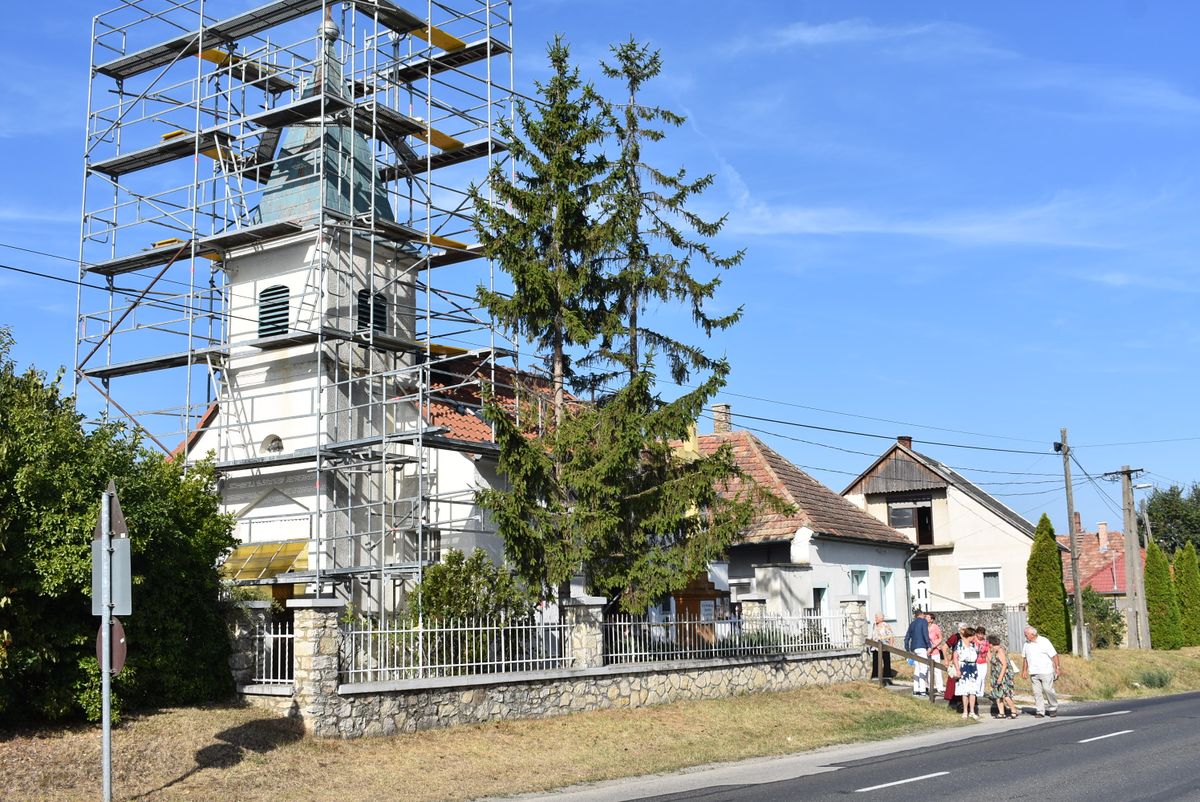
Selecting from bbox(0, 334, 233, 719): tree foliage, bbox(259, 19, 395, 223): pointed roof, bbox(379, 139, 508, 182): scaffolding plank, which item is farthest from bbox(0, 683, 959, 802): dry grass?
bbox(379, 139, 508, 182): scaffolding plank

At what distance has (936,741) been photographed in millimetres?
18500

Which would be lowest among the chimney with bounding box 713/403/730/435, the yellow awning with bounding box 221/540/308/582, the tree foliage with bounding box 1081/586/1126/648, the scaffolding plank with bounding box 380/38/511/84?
the tree foliage with bounding box 1081/586/1126/648

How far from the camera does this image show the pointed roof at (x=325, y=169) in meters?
26.2

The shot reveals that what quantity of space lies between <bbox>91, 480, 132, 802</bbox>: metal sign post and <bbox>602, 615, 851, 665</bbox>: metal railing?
9.59 m

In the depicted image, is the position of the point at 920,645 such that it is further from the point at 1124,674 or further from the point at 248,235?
the point at 248,235

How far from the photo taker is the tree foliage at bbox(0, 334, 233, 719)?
13.8m

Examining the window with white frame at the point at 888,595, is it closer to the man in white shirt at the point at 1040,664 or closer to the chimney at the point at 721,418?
the chimney at the point at 721,418

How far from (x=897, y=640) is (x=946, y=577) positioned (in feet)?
48.9

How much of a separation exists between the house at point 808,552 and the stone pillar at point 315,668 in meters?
14.3

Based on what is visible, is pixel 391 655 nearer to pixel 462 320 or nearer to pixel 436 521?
pixel 436 521

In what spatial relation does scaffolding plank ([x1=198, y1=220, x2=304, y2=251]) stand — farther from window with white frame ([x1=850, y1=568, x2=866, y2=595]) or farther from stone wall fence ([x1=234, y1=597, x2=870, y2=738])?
window with white frame ([x1=850, y1=568, x2=866, y2=595])

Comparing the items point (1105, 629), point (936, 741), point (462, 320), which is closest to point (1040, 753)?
point (936, 741)

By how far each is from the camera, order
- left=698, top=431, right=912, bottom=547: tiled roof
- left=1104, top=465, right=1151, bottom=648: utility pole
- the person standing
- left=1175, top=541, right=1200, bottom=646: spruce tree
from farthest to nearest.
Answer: left=1175, top=541, right=1200, bottom=646: spruce tree, left=1104, top=465, right=1151, bottom=648: utility pole, left=698, top=431, right=912, bottom=547: tiled roof, the person standing

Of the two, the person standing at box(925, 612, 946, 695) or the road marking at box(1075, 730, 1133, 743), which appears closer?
the road marking at box(1075, 730, 1133, 743)
